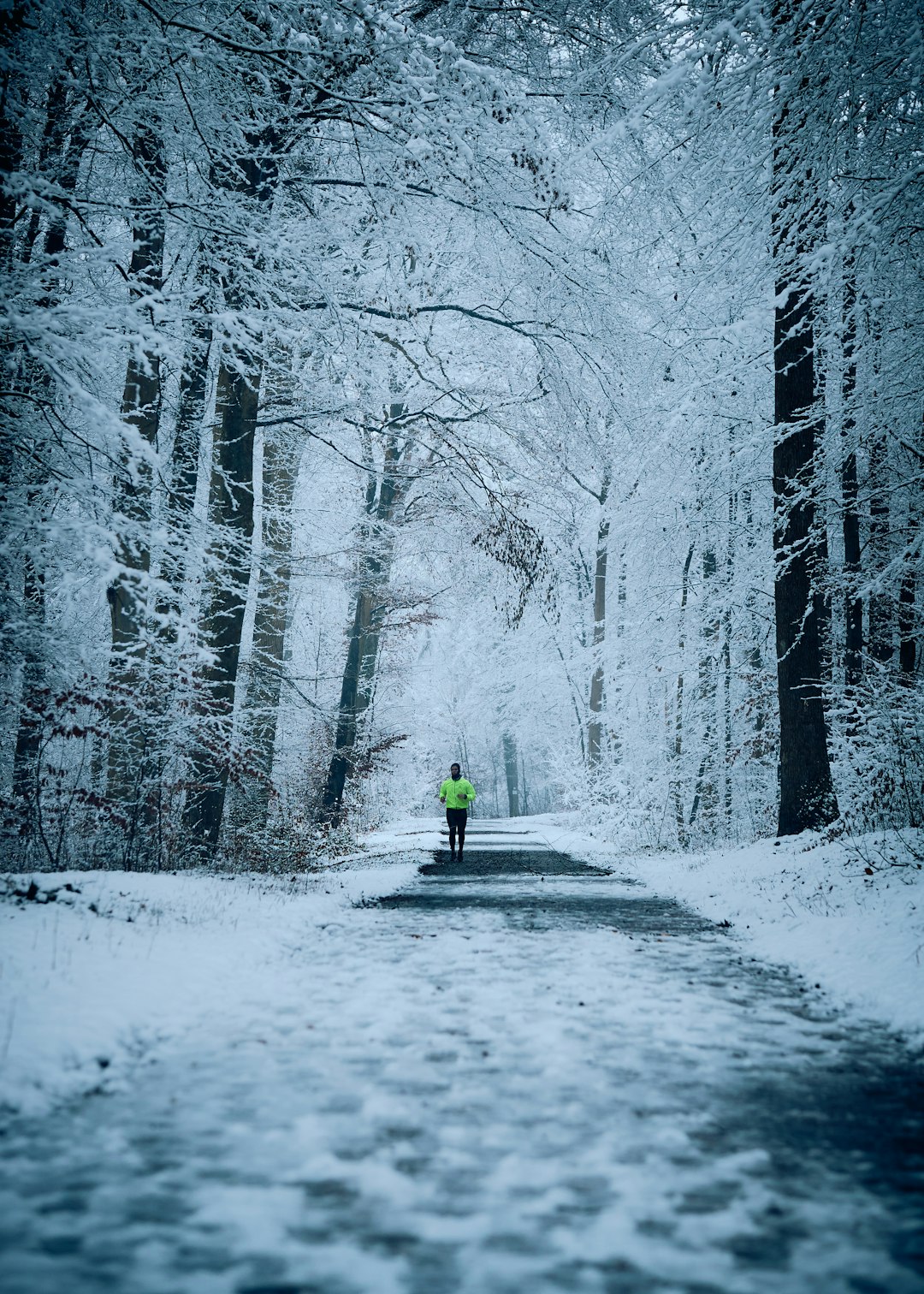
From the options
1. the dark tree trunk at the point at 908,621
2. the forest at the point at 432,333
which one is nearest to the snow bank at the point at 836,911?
the forest at the point at 432,333

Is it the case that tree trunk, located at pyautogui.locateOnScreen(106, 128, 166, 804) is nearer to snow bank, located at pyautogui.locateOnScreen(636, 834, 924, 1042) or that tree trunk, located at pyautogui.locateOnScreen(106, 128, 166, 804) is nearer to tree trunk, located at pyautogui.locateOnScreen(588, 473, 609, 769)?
snow bank, located at pyautogui.locateOnScreen(636, 834, 924, 1042)

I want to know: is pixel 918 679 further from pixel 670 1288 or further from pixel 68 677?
pixel 68 677

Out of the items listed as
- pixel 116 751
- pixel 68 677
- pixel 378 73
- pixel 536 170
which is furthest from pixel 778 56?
pixel 116 751

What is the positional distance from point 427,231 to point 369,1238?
10613 millimetres

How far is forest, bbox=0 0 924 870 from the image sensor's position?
657 centimetres

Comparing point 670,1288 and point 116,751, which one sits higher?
point 116,751

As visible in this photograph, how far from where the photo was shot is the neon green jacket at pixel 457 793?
15500 millimetres

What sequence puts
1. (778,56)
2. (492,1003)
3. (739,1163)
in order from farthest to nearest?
(778,56)
(492,1003)
(739,1163)

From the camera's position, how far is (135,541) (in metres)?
7.75

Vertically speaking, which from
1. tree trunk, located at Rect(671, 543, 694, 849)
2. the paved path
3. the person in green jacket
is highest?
tree trunk, located at Rect(671, 543, 694, 849)

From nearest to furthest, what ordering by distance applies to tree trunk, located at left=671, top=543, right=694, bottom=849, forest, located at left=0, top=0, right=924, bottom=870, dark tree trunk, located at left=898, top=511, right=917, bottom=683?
forest, located at left=0, top=0, right=924, bottom=870, dark tree trunk, located at left=898, top=511, right=917, bottom=683, tree trunk, located at left=671, top=543, right=694, bottom=849

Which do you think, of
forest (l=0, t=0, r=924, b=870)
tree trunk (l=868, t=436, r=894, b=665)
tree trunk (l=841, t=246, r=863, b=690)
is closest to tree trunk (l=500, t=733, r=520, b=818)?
forest (l=0, t=0, r=924, b=870)

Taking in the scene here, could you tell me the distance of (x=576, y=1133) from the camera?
2.79 m

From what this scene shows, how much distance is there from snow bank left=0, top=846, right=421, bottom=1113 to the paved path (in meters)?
0.25
